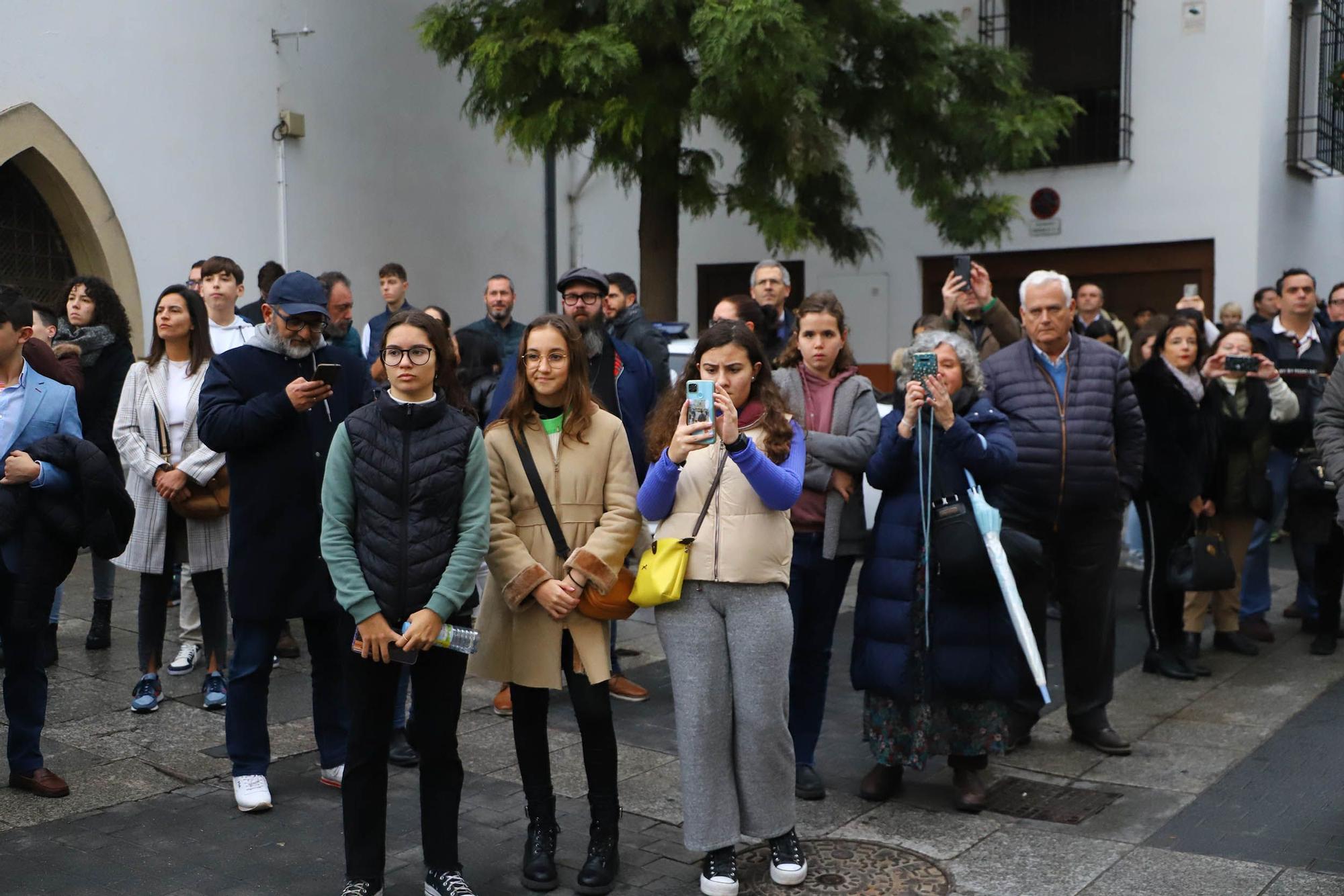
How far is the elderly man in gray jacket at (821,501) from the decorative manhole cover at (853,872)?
22.1 inches

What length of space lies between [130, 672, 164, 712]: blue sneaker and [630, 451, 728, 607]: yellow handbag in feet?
10.2

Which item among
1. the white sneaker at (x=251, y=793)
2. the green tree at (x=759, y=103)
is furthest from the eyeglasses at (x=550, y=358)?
the green tree at (x=759, y=103)

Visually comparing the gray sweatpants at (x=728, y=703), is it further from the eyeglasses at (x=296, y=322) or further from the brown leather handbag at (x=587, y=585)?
the eyeglasses at (x=296, y=322)

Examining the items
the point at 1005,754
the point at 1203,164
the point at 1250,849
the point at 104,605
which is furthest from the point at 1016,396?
the point at 1203,164

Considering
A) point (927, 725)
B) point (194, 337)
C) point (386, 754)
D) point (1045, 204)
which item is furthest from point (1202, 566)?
point (1045, 204)

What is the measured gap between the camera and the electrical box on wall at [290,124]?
512 inches

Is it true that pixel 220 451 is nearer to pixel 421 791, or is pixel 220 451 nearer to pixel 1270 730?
pixel 421 791

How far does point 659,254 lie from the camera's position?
1333 centimetres

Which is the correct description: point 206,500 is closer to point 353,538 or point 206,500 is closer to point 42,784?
point 42,784

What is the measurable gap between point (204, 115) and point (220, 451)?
8.09 metres

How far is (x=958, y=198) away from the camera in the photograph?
1398 centimetres

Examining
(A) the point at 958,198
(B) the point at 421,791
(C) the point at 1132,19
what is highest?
(C) the point at 1132,19

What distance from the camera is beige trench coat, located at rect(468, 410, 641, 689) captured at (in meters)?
4.45

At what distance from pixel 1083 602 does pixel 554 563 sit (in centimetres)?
282
